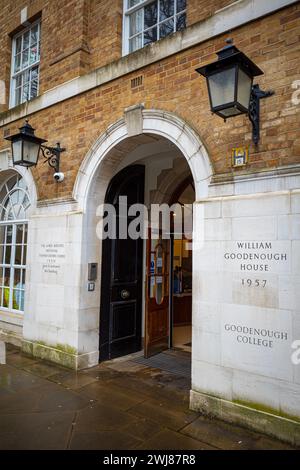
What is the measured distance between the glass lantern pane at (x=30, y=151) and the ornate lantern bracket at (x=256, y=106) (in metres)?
3.49

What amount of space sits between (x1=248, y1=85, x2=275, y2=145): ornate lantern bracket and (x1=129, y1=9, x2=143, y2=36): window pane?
9.52 ft

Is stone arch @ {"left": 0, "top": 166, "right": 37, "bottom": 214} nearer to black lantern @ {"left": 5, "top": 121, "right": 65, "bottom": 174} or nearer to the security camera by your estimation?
the security camera

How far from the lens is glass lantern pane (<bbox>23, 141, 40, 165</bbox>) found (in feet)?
17.5

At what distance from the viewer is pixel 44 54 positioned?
643cm

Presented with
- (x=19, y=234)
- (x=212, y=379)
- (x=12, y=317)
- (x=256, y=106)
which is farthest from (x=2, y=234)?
(x=256, y=106)

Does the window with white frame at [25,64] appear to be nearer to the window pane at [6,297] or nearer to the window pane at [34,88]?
the window pane at [34,88]

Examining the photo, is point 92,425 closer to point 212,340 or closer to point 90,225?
point 212,340

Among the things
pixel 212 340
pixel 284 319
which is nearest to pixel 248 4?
pixel 284 319

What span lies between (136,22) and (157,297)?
4.73 m

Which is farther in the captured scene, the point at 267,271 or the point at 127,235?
the point at 127,235

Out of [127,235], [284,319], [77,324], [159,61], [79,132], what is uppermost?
[159,61]

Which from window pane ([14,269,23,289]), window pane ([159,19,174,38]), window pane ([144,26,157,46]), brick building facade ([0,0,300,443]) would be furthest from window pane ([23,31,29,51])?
window pane ([14,269,23,289])
